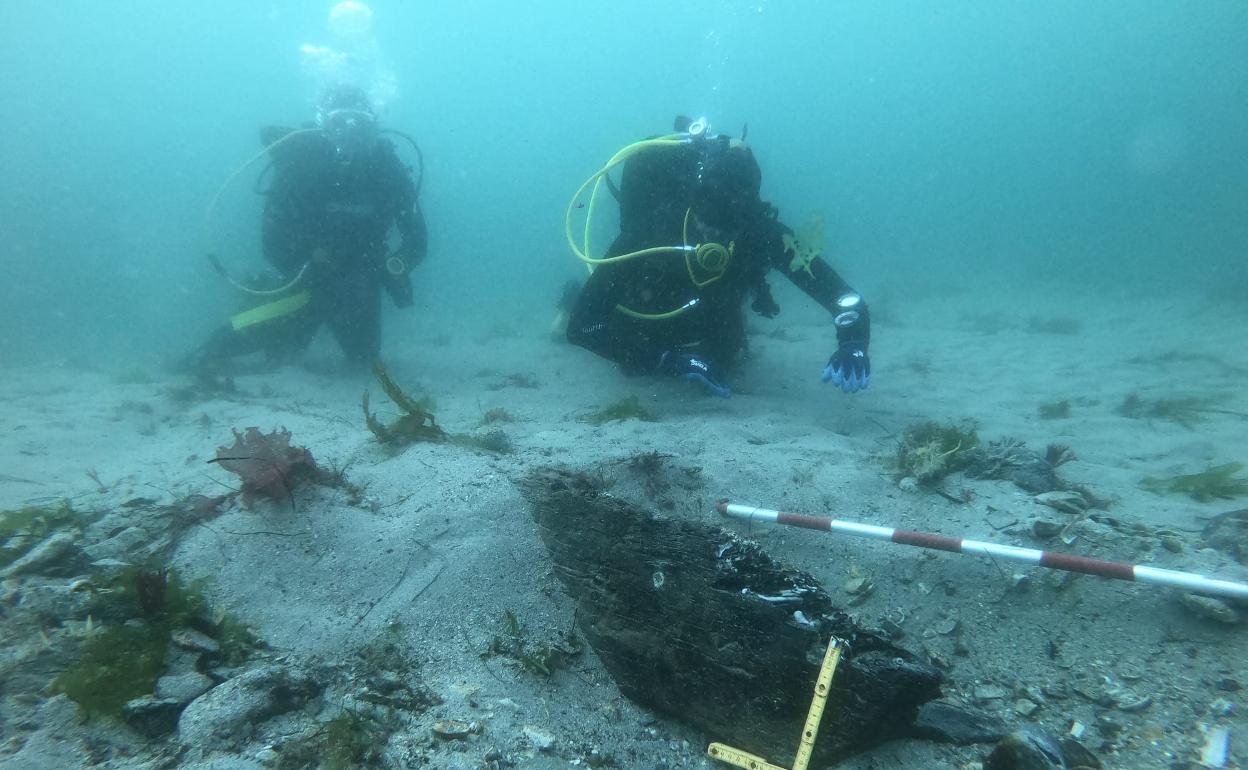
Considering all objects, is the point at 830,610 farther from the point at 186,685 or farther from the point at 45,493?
the point at 45,493

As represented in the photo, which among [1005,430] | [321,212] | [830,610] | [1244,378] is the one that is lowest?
[830,610]

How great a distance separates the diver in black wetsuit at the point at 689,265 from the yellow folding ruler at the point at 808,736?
3413 mm

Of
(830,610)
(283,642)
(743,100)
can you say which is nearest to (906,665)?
(830,610)

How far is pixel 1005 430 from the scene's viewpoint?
534 centimetres

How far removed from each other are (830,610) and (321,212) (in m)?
8.34

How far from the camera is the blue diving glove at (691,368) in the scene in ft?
17.9

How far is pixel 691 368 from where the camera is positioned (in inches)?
216

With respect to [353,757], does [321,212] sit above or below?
above

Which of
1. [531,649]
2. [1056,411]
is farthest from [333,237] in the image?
[1056,411]

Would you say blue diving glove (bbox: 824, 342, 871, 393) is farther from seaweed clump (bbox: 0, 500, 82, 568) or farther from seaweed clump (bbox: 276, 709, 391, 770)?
seaweed clump (bbox: 0, 500, 82, 568)

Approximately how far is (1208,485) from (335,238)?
30.9ft

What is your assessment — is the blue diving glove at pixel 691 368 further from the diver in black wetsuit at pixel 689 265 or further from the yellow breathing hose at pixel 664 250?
the yellow breathing hose at pixel 664 250

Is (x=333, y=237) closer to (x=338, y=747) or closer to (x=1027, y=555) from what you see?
(x=338, y=747)

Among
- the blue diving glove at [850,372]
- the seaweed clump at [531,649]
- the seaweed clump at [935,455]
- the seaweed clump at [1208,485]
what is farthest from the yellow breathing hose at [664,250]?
the seaweed clump at [1208,485]
